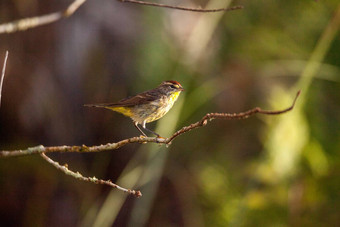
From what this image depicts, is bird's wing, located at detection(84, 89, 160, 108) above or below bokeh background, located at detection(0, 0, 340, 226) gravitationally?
above

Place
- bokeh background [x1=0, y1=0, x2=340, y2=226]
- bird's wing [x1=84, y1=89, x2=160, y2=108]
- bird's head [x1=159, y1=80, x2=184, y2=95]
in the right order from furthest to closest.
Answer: bokeh background [x1=0, y1=0, x2=340, y2=226], bird's head [x1=159, y1=80, x2=184, y2=95], bird's wing [x1=84, y1=89, x2=160, y2=108]

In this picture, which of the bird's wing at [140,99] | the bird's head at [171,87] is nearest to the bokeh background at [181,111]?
the bird's wing at [140,99]

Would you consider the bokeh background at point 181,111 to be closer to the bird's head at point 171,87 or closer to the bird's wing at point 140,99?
the bird's wing at point 140,99

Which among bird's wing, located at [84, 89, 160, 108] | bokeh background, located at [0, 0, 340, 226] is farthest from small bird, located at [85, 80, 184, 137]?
bokeh background, located at [0, 0, 340, 226]

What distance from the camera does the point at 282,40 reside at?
539cm

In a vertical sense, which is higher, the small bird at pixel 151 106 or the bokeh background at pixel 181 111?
the small bird at pixel 151 106

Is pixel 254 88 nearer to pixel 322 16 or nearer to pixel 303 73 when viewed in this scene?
pixel 322 16

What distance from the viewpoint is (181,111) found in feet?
13.7

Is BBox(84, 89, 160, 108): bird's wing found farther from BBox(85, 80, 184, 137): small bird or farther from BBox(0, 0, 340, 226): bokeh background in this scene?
BBox(0, 0, 340, 226): bokeh background

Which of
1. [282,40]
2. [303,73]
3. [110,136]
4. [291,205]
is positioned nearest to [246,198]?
[291,205]

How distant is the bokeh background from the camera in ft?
14.9

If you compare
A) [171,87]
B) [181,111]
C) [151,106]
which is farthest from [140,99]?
[181,111]

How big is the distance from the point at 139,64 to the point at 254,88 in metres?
1.41

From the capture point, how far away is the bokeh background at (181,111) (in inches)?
179
